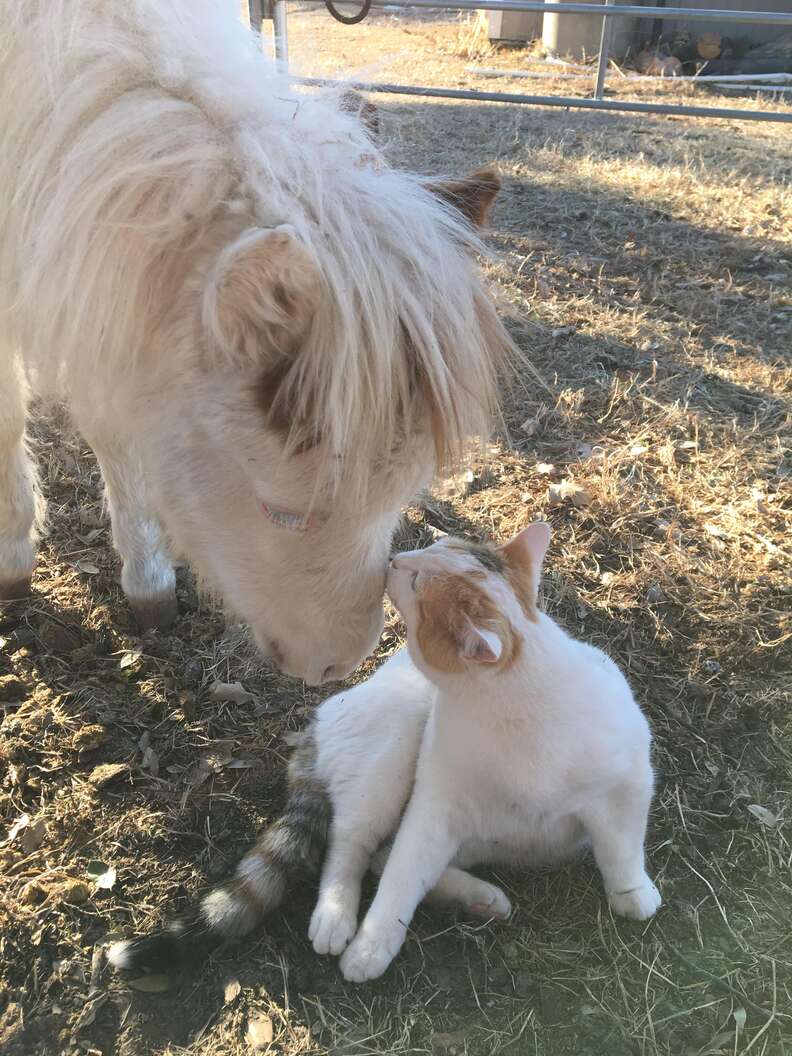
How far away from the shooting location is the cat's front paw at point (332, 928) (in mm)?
2119

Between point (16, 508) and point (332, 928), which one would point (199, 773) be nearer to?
point (332, 928)

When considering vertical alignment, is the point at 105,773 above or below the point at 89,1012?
above

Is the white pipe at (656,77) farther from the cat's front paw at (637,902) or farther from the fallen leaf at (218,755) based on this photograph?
the cat's front paw at (637,902)

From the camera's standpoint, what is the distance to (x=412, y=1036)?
2029 mm

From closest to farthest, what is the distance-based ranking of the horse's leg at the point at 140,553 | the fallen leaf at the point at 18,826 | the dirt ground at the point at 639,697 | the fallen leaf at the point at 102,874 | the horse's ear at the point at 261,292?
the horse's ear at the point at 261,292, the dirt ground at the point at 639,697, the fallen leaf at the point at 102,874, the fallen leaf at the point at 18,826, the horse's leg at the point at 140,553

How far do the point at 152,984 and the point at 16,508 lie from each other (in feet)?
5.66

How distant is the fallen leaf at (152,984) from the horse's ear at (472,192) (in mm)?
2001

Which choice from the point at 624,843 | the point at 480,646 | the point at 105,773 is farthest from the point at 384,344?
the point at 105,773

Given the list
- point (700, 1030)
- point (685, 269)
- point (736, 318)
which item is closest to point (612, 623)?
point (700, 1030)

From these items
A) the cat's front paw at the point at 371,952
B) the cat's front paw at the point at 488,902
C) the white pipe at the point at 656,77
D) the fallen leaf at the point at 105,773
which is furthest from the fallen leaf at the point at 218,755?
the white pipe at the point at 656,77

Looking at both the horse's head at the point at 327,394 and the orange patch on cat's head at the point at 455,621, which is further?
the orange patch on cat's head at the point at 455,621

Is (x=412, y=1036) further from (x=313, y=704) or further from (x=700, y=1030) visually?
(x=313, y=704)

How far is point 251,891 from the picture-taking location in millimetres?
2137

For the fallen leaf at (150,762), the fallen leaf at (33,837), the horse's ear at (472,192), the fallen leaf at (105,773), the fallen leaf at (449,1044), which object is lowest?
the fallen leaf at (449,1044)
